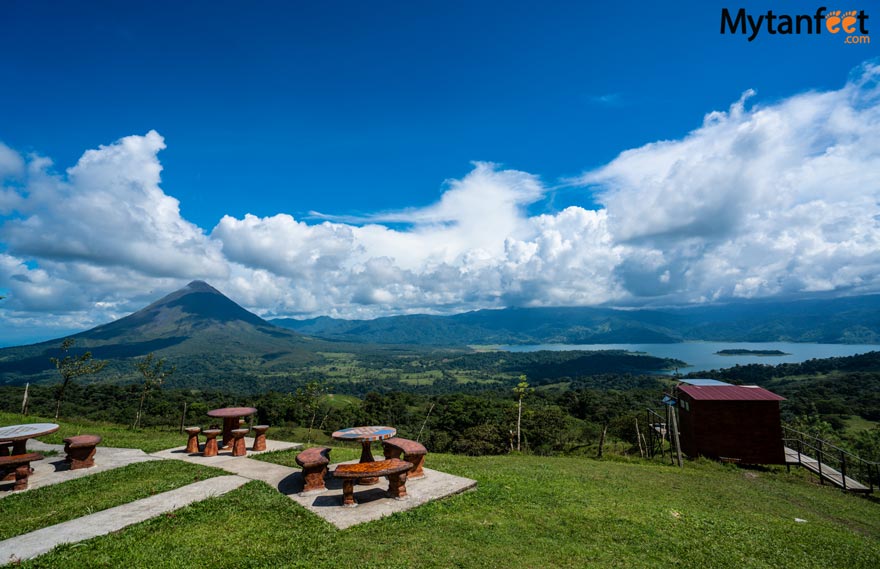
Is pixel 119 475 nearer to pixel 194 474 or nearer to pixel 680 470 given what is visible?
pixel 194 474

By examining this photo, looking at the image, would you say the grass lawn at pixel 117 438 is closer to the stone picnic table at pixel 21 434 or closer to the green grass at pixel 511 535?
the stone picnic table at pixel 21 434

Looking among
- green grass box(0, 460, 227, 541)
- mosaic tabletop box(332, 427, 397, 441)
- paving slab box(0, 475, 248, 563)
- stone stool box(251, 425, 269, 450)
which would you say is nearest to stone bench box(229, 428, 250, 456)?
stone stool box(251, 425, 269, 450)

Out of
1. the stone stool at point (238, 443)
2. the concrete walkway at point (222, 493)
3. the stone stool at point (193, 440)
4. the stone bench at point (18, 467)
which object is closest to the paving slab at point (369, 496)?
the concrete walkway at point (222, 493)

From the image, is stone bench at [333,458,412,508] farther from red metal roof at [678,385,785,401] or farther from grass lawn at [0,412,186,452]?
red metal roof at [678,385,785,401]

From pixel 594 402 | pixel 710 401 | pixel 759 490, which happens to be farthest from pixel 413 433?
pixel 759 490

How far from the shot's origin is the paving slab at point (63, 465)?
35.7ft

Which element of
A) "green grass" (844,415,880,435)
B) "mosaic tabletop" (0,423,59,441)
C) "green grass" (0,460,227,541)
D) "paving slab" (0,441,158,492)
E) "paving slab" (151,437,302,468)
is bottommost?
"green grass" (844,415,880,435)

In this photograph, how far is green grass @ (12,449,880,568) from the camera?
20.9ft

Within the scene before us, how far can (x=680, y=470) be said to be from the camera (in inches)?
651

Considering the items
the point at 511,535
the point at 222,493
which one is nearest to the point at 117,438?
the point at 222,493

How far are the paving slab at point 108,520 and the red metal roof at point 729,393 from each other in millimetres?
22397

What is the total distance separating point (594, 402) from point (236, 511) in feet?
268

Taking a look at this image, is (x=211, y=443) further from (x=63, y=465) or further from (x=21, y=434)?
(x=21, y=434)

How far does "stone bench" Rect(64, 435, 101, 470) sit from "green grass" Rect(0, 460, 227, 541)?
120 cm
